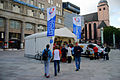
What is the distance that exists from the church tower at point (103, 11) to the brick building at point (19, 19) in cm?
5734

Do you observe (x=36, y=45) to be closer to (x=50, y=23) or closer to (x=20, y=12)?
(x=50, y=23)

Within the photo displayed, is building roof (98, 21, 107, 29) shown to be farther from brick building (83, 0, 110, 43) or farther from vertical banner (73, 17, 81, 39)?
vertical banner (73, 17, 81, 39)

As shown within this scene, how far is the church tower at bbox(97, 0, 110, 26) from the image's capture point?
88075mm

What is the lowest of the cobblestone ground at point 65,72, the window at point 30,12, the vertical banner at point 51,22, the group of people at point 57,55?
the cobblestone ground at point 65,72

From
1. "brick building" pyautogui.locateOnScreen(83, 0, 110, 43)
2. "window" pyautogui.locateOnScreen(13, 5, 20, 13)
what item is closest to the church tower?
"brick building" pyautogui.locateOnScreen(83, 0, 110, 43)

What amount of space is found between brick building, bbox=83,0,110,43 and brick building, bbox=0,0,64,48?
5473 centimetres

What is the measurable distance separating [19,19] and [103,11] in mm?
72389

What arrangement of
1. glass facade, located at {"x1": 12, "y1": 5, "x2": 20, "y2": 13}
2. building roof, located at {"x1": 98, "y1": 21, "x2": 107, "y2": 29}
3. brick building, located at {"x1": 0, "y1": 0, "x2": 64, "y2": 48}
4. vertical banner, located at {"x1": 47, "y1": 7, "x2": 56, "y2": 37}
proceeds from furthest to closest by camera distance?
building roof, located at {"x1": 98, "y1": 21, "x2": 107, "y2": 29}
glass facade, located at {"x1": 12, "y1": 5, "x2": 20, "y2": 13}
brick building, located at {"x1": 0, "y1": 0, "x2": 64, "y2": 48}
vertical banner, located at {"x1": 47, "y1": 7, "x2": 56, "y2": 37}

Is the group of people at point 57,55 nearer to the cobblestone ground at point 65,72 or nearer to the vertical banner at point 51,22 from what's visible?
the cobblestone ground at point 65,72

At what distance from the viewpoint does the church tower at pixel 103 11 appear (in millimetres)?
88075

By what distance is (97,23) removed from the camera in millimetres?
91438

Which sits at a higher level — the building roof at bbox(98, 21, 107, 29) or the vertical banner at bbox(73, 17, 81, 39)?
Answer: the building roof at bbox(98, 21, 107, 29)

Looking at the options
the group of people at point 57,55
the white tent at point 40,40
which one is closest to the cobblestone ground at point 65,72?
the group of people at point 57,55

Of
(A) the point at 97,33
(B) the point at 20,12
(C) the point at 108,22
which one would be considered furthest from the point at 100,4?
(B) the point at 20,12
